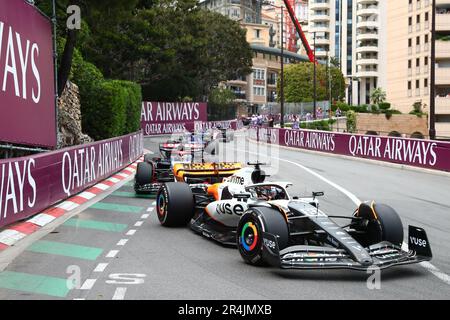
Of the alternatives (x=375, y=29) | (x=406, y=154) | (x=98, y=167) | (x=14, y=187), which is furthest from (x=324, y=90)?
(x=14, y=187)

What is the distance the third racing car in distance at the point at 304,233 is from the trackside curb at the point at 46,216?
3178mm

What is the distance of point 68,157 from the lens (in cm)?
1605

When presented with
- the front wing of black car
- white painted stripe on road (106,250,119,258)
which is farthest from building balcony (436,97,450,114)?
the front wing of black car

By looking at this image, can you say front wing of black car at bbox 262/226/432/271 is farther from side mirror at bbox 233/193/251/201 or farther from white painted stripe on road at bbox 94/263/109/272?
white painted stripe on road at bbox 94/263/109/272

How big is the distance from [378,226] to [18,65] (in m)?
9.86

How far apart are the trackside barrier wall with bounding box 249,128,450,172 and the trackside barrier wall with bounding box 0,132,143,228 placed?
11.6 meters

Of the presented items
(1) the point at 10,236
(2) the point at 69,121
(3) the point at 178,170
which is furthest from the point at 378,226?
(2) the point at 69,121

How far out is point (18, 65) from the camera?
51.1 feet

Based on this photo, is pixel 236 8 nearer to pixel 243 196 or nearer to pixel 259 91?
pixel 259 91

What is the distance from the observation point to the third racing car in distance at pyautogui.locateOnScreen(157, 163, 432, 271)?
809 cm

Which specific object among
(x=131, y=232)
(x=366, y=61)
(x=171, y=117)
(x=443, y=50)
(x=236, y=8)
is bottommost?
(x=131, y=232)

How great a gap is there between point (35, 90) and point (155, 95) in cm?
5031

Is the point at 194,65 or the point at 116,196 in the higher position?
the point at 194,65

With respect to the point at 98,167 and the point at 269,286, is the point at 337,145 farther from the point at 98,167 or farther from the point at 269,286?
the point at 269,286
